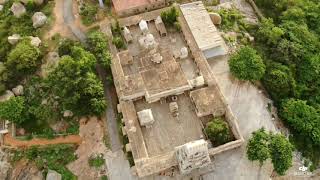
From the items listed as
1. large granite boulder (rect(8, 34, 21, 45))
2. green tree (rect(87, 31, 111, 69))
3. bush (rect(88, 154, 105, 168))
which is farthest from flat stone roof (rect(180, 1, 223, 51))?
large granite boulder (rect(8, 34, 21, 45))

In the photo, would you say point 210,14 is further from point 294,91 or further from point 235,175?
point 235,175

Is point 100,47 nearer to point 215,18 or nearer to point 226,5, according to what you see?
point 215,18

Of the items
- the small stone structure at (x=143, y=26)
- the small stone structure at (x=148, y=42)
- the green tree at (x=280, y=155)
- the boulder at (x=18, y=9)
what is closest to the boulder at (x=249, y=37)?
the small stone structure at (x=148, y=42)

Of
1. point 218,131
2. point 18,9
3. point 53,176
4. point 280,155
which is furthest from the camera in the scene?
point 18,9

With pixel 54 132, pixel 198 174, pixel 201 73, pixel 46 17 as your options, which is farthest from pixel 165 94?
pixel 46 17

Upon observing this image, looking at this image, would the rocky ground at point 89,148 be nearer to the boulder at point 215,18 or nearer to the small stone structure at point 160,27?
the small stone structure at point 160,27

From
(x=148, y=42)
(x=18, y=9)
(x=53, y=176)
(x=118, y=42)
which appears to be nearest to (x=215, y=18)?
(x=148, y=42)
